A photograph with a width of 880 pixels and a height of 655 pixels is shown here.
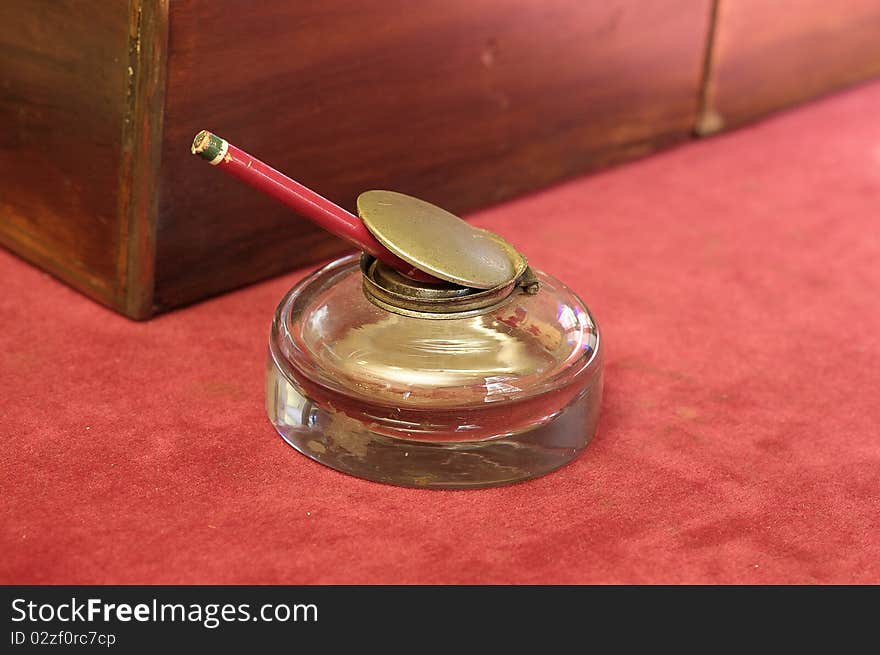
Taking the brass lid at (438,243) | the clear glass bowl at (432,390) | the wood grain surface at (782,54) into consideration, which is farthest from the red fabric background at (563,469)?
the wood grain surface at (782,54)

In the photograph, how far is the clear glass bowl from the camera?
1.05 m

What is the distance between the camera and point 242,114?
51.2 inches

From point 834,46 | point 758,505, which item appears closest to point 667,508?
point 758,505

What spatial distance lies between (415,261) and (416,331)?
0.22ft

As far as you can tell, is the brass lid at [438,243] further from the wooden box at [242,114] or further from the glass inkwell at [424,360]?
the wooden box at [242,114]

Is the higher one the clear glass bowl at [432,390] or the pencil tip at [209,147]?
the pencil tip at [209,147]

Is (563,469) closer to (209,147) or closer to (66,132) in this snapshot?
(209,147)

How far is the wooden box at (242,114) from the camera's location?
4.04 feet

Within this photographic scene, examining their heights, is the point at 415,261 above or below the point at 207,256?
above

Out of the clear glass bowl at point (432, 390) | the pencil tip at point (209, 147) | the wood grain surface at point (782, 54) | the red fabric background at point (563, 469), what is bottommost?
the red fabric background at point (563, 469)

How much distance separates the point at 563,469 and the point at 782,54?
112cm

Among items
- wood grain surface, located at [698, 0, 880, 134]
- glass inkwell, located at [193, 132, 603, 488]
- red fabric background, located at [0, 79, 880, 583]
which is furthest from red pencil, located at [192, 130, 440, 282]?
wood grain surface, located at [698, 0, 880, 134]
